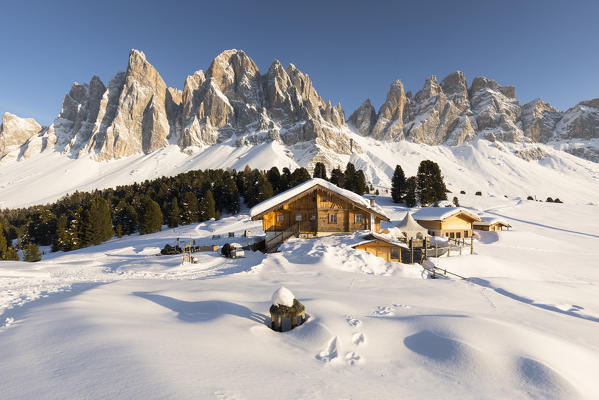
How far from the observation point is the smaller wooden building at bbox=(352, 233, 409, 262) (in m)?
18.0

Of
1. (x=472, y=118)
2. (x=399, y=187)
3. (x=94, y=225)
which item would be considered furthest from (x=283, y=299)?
(x=472, y=118)

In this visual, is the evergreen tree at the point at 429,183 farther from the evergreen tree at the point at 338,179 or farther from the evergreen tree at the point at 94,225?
the evergreen tree at the point at 94,225

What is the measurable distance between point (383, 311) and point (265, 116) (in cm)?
17386

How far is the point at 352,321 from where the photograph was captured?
230 inches

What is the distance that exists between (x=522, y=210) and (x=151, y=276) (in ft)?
207

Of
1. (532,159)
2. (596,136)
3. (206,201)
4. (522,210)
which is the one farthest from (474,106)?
(206,201)

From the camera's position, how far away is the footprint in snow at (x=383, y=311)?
6.66m

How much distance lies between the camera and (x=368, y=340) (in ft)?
16.5

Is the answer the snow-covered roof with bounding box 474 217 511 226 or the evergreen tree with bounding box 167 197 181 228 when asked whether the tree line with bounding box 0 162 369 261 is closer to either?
the evergreen tree with bounding box 167 197 181 228

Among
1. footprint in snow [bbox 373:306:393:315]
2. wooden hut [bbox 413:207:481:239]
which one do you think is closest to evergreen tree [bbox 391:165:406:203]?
wooden hut [bbox 413:207:481:239]

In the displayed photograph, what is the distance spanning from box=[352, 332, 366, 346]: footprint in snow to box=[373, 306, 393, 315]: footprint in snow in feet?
5.23

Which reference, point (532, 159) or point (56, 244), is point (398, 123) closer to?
point (532, 159)

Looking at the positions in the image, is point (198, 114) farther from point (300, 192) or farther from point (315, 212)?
point (315, 212)

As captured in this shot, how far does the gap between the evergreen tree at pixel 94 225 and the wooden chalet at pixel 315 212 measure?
33381 millimetres
